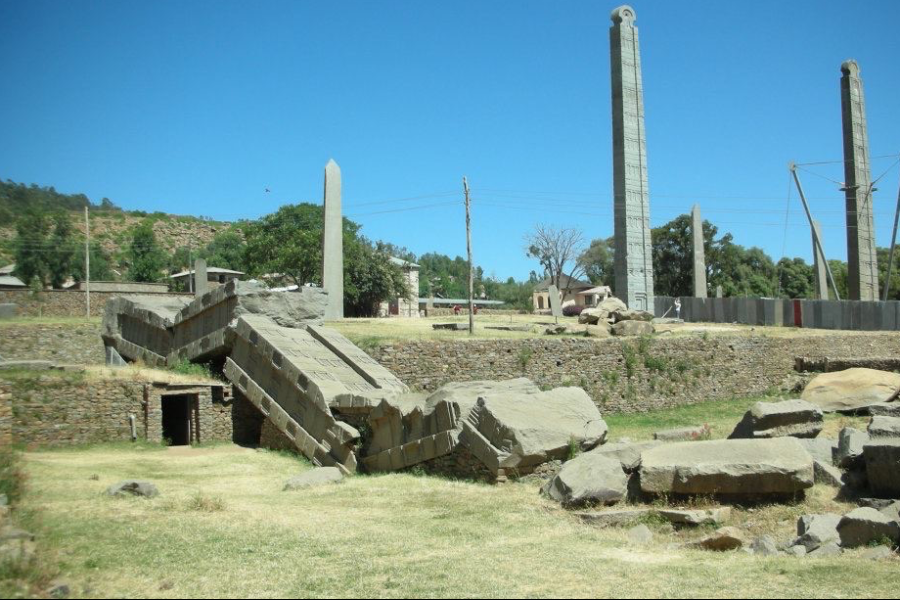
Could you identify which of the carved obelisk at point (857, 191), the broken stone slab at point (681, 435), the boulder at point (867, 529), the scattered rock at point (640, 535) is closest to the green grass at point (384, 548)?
the scattered rock at point (640, 535)

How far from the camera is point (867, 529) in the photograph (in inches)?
325

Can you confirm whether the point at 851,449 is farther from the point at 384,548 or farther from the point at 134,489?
the point at 134,489

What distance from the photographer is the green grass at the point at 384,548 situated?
6625 millimetres

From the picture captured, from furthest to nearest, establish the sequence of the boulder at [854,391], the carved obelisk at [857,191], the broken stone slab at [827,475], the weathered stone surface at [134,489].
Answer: the carved obelisk at [857,191]
the boulder at [854,391]
the broken stone slab at [827,475]
the weathered stone surface at [134,489]

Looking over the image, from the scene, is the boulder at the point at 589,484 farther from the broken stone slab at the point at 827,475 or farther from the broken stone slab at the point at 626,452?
the broken stone slab at the point at 827,475

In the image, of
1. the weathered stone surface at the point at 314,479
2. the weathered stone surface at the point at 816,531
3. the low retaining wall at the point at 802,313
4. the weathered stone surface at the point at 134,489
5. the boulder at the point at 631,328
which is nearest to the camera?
the weathered stone surface at the point at 816,531

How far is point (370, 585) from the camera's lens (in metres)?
A: 6.72

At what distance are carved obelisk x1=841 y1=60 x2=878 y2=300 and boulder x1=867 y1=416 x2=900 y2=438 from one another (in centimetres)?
2840

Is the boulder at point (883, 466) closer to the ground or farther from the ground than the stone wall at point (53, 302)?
closer to the ground

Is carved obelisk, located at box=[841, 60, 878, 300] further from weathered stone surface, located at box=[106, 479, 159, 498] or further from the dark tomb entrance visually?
weathered stone surface, located at box=[106, 479, 159, 498]

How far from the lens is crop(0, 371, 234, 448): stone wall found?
48.2 feet

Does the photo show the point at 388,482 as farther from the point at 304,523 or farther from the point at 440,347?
the point at 440,347

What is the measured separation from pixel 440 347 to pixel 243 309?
5.25 m

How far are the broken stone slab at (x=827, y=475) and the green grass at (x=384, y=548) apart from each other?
0.90ft
